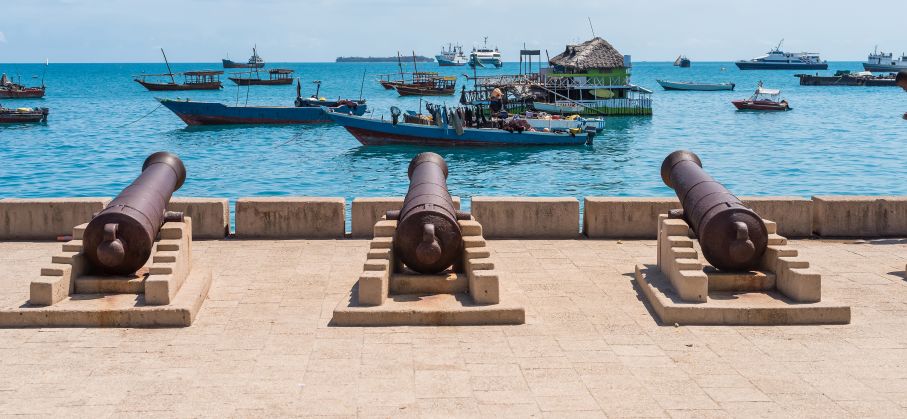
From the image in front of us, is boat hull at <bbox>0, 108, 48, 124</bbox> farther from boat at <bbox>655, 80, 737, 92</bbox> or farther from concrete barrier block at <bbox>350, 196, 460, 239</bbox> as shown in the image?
boat at <bbox>655, 80, 737, 92</bbox>

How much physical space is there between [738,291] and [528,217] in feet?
11.9

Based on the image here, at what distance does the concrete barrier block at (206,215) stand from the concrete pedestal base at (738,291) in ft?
17.2

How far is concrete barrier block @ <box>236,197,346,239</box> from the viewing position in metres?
12.1

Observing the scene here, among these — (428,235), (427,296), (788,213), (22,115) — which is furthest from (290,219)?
(22,115)

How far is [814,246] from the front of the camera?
11758 millimetres

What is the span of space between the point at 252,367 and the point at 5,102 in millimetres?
92779

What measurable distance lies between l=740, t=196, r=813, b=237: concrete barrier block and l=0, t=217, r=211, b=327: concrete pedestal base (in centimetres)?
682

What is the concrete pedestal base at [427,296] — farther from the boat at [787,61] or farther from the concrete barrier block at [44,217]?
the boat at [787,61]

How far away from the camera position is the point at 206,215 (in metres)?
12.0

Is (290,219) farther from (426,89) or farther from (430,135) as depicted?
(426,89)

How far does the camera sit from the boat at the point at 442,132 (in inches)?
1891

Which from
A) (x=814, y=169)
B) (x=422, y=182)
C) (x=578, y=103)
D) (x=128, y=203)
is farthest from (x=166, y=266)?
(x=578, y=103)

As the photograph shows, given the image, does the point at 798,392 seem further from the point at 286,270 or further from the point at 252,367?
the point at 286,270

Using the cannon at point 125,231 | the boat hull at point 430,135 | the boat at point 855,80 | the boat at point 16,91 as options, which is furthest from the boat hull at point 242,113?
the boat at point 855,80
